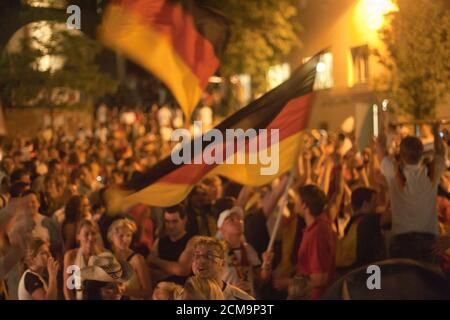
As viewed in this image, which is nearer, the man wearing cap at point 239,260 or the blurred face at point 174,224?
the man wearing cap at point 239,260

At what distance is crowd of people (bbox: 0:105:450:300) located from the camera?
6840 millimetres

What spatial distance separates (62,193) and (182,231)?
7.92 ft

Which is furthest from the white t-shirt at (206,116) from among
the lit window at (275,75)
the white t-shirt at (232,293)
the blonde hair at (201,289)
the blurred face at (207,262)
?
the blonde hair at (201,289)

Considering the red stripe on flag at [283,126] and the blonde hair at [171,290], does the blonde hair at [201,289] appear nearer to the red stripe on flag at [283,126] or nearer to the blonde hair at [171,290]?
the blonde hair at [171,290]

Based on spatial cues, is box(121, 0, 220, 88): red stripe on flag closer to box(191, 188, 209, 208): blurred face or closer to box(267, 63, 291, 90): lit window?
box(191, 188, 209, 208): blurred face

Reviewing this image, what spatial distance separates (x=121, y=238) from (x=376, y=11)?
390cm

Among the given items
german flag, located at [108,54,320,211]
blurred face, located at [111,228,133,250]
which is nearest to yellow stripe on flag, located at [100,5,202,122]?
german flag, located at [108,54,320,211]

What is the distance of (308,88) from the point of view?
7.12 m

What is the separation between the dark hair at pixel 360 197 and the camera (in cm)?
731

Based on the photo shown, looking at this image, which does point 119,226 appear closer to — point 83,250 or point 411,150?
point 83,250

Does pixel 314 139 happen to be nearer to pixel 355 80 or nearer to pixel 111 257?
pixel 355 80

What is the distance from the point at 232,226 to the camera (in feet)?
22.7

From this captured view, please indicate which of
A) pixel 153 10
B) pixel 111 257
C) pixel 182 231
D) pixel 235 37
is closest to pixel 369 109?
pixel 153 10

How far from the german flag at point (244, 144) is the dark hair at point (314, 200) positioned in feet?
1.34
